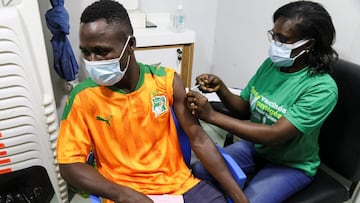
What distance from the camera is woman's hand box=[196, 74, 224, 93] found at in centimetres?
128

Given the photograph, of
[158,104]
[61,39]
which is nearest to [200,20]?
[61,39]

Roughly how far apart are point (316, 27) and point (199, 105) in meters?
0.56

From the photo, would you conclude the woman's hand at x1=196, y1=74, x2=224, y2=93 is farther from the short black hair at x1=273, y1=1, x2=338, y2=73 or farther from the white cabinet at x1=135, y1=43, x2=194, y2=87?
the white cabinet at x1=135, y1=43, x2=194, y2=87

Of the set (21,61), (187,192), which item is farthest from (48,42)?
(187,192)

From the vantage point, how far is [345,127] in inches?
49.9

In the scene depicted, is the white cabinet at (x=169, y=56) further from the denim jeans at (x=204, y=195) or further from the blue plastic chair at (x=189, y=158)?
the denim jeans at (x=204, y=195)

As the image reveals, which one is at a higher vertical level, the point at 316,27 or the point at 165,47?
the point at 316,27

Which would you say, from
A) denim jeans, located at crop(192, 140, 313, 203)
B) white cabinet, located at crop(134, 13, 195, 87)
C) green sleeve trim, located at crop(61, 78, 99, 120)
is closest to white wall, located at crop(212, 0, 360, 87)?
white cabinet, located at crop(134, 13, 195, 87)

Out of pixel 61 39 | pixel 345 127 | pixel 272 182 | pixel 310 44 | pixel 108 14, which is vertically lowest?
pixel 272 182

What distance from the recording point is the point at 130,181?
1146 millimetres

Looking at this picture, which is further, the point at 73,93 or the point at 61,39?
the point at 61,39

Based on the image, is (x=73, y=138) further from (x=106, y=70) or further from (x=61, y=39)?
(x=61, y=39)

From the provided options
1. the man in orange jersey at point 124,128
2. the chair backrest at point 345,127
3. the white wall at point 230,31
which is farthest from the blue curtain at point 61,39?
the chair backrest at point 345,127

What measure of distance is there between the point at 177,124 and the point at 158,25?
1.11m
